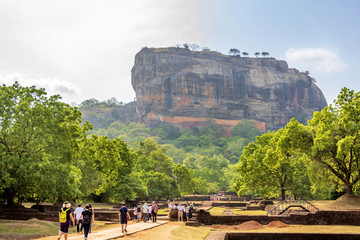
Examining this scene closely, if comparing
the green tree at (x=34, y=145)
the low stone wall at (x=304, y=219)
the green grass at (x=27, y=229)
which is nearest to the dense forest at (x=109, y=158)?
the green tree at (x=34, y=145)

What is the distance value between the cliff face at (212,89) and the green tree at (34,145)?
14906 cm

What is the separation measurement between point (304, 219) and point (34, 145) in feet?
63.3

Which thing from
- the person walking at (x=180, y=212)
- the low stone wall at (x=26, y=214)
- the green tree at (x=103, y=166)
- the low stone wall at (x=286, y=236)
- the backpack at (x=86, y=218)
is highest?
the green tree at (x=103, y=166)

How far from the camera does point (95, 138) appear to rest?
127 feet

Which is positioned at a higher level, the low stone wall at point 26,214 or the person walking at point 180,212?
the low stone wall at point 26,214

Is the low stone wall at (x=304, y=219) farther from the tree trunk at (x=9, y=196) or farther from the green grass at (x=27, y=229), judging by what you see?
the tree trunk at (x=9, y=196)

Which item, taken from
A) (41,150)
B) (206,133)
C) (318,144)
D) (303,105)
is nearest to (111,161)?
(41,150)

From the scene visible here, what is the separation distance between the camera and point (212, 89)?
572 ft

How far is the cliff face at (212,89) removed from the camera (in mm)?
174250

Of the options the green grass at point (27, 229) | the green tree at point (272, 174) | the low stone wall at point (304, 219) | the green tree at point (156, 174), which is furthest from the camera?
the green tree at point (156, 174)

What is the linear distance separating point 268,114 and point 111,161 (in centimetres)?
15263

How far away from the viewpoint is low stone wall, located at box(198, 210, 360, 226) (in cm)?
2428

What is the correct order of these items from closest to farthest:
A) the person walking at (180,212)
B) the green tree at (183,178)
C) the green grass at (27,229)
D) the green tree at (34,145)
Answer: the green grass at (27,229) → the green tree at (34,145) → the person walking at (180,212) → the green tree at (183,178)

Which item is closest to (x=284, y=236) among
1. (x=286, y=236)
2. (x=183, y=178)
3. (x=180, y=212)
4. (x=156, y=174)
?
(x=286, y=236)
